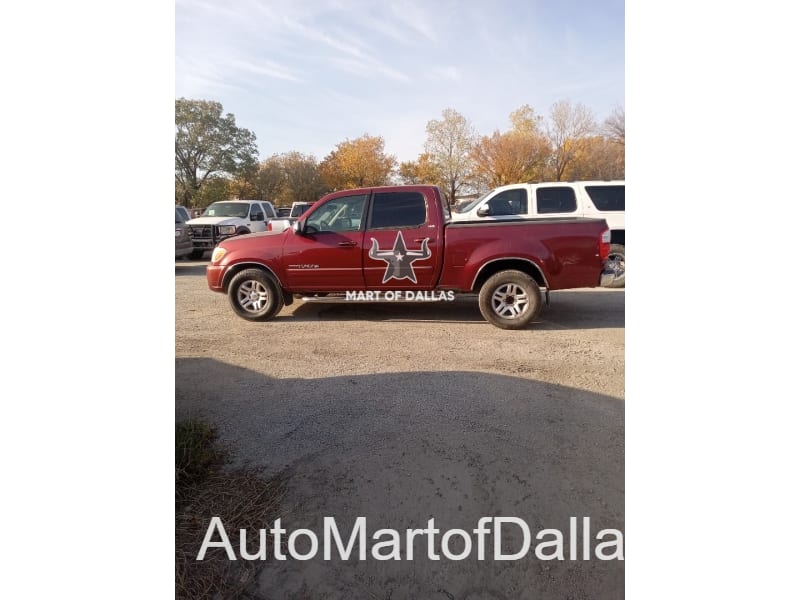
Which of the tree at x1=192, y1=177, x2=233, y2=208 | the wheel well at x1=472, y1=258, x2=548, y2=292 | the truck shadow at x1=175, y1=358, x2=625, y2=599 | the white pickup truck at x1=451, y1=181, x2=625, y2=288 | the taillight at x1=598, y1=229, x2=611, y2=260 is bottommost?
the truck shadow at x1=175, y1=358, x2=625, y2=599

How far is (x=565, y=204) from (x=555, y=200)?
0.21 m

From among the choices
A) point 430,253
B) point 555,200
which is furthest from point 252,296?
point 555,200

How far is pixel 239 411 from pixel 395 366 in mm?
1512

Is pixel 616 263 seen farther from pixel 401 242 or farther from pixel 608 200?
pixel 401 242

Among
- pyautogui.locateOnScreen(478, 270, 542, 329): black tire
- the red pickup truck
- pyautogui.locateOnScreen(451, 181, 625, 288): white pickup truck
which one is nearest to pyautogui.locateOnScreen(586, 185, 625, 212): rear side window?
pyautogui.locateOnScreen(451, 181, 625, 288): white pickup truck

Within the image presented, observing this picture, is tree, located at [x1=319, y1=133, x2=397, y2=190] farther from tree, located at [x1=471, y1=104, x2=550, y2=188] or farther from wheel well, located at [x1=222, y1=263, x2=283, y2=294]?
wheel well, located at [x1=222, y1=263, x2=283, y2=294]

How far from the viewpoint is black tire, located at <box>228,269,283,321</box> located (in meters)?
6.21

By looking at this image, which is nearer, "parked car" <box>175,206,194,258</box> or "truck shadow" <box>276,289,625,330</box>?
"truck shadow" <box>276,289,625,330</box>

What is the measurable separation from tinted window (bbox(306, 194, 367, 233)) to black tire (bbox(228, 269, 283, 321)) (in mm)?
939

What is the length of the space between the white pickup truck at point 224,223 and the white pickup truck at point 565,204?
8.48 m

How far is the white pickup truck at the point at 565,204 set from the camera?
872 cm

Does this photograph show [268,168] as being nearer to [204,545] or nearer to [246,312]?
[246,312]

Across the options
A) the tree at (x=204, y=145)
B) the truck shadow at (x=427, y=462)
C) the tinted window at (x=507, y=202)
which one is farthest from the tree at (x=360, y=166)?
the truck shadow at (x=427, y=462)

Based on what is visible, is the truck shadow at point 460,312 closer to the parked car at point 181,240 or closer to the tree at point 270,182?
the parked car at point 181,240
